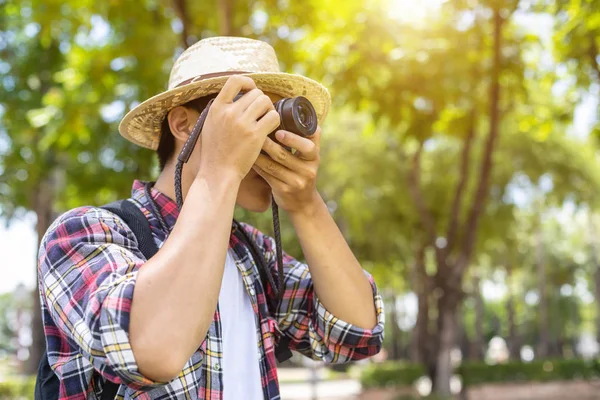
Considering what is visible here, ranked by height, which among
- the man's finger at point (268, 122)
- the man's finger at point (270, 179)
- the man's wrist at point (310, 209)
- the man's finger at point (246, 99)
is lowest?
the man's wrist at point (310, 209)

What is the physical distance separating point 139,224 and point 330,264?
1.56 ft

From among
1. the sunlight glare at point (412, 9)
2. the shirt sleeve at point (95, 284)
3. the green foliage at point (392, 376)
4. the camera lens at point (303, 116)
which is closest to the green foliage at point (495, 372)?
→ the green foliage at point (392, 376)

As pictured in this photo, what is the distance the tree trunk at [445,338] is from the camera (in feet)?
25.8

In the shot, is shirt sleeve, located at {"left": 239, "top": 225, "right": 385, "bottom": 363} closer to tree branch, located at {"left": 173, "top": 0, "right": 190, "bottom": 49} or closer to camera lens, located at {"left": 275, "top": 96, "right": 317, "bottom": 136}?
camera lens, located at {"left": 275, "top": 96, "right": 317, "bottom": 136}

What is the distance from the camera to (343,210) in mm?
14469

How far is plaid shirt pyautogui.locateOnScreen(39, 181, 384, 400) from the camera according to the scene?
1.06 m

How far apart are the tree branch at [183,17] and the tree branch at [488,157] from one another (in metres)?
2.72

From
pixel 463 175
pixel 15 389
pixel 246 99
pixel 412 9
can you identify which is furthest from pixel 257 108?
pixel 15 389

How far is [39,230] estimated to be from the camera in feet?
44.9

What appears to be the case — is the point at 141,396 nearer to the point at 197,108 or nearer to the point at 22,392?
the point at 197,108

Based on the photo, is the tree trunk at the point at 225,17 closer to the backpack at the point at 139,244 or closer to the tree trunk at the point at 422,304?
the backpack at the point at 139,244

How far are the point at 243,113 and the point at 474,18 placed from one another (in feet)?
16.8

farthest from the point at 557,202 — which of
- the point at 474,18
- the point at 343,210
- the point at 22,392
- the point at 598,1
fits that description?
the point at 22,392

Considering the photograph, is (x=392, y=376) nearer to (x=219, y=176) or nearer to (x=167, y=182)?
(x=167, y=182)
